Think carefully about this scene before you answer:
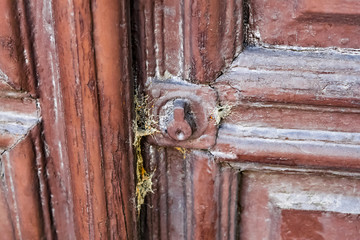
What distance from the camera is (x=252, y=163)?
794 mm

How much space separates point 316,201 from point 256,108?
0.21 m

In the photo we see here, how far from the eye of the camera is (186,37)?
0.73 meters

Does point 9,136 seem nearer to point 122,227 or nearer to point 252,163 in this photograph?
point 122,227

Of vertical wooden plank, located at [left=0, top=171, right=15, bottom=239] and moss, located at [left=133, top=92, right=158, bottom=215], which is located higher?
moss, located at [left=133, top=92, right=158, bottom=215]

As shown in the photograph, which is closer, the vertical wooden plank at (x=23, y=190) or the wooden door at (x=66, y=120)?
the wooden door at (x=66, y=120)

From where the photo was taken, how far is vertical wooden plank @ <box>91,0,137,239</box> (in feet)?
2.24

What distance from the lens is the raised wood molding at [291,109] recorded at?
0.73 metres

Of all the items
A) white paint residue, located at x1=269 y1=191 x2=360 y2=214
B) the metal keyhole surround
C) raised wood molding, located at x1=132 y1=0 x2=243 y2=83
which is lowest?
white paint residue, located at x1=269 y1=191 x2=360 y2=214

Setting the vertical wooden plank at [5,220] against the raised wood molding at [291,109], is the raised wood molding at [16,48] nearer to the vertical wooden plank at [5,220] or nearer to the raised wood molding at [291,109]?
the vertical wooden plank at [5,220]

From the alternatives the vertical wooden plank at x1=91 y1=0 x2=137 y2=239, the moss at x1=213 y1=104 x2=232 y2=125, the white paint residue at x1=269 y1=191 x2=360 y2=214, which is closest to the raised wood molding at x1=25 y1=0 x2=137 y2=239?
the vertical wooden plank at x1=91 y1=0 x2=137 y2=239

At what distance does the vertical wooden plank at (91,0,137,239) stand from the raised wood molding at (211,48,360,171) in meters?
0.16

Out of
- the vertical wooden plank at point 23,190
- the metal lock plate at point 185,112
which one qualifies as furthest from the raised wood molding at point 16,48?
the metal lock plate at point 185,112

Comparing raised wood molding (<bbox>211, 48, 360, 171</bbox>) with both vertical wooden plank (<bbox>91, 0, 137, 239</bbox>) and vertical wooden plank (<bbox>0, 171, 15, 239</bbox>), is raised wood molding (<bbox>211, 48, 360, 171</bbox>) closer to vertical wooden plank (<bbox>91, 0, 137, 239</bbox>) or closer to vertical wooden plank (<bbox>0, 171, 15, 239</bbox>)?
vertical wooden plank (<bbox>91, 0, 137, 239</bbox>)

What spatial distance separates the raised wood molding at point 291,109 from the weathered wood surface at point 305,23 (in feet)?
0.07
